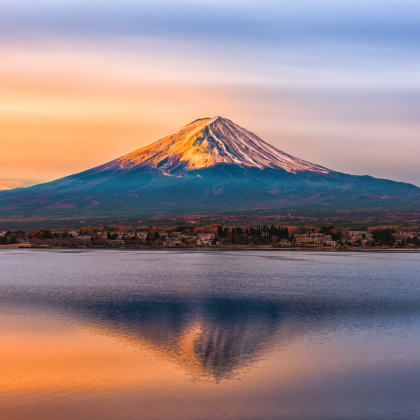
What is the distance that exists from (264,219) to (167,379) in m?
135

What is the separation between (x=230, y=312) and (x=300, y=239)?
74324 mm

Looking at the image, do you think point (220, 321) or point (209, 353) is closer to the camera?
point (209, 353)

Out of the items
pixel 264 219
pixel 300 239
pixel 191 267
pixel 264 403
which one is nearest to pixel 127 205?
pixel 264 219

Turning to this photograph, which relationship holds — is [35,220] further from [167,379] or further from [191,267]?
[167,379]

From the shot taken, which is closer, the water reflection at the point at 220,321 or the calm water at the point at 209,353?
the calm water at the point at 209,353

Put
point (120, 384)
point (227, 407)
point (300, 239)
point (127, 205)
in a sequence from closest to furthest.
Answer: point (227, 407), point (120, 384), point (300, 239), point (127, 205)

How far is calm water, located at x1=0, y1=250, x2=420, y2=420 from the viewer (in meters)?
13.0

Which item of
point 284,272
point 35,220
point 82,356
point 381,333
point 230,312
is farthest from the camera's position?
point 35,220

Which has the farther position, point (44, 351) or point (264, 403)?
point (44, 351)

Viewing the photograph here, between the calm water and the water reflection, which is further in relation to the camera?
the water reflection

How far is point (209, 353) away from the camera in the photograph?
1769 cm

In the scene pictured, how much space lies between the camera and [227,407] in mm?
12797

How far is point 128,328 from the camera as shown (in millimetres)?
21812

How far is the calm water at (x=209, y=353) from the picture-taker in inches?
511
